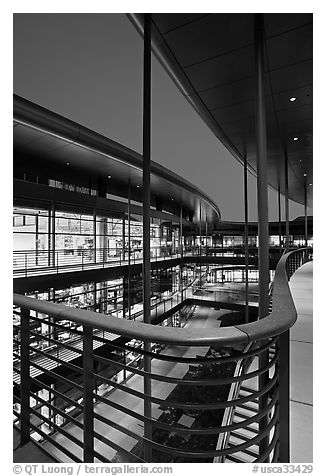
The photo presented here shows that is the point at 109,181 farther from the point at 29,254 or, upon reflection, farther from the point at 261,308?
the point at 261,308

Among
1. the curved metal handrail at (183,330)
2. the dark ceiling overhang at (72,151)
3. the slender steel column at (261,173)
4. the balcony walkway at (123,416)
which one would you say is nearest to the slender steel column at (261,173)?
the slender steel column at (261,173)

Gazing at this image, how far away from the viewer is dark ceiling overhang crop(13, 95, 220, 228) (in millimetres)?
4986

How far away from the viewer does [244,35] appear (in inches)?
111

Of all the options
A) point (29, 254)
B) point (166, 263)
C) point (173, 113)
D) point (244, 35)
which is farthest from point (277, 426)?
point (166, 263)

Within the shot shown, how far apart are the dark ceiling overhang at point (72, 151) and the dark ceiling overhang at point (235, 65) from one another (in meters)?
2.76

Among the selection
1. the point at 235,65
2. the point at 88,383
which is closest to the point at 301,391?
the point at 88,383

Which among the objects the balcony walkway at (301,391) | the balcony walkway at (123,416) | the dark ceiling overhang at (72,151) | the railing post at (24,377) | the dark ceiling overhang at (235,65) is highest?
the dark ceiling overhang at (72,151)

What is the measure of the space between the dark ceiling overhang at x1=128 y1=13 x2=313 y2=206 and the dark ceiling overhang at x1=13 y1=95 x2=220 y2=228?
276 cm

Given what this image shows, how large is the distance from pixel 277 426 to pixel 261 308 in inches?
45.2

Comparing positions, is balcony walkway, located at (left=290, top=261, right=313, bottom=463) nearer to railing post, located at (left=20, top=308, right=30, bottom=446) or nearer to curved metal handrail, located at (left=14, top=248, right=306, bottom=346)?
curved metal handrail, located at (left=14, top=248, right=306, bottom=346)

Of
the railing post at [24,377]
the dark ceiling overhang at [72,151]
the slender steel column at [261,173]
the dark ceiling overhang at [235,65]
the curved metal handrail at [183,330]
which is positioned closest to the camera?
the curved metal handrail at [183,330]

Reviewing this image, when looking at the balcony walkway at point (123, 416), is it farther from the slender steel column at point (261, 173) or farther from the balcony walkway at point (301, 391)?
the slender steel column at point (261, 173)

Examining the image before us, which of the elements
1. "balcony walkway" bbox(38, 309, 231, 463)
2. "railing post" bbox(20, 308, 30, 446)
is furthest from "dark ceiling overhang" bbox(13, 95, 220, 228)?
"balcony walkway" bbox(38, 309, 231, 463)

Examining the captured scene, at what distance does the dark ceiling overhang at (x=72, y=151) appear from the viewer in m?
4.99
